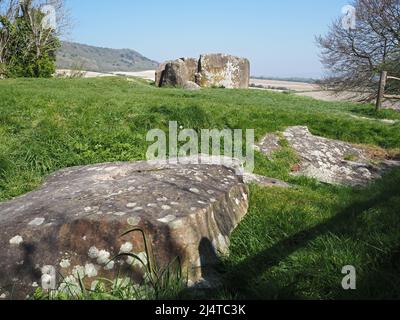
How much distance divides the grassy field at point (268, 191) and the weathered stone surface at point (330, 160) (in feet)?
1.31

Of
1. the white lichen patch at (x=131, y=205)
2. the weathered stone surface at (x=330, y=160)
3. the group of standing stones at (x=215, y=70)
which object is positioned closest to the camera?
the white lichen patch at (x=131, y=205)

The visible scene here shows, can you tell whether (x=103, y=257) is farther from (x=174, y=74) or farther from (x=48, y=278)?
(x=174, y=74)

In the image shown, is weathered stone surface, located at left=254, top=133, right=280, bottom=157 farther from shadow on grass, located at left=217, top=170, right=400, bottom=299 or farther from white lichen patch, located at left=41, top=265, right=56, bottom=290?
white lichen patch, located at left=41, top=265, right=56, bottom=290

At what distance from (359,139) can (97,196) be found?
817 cm

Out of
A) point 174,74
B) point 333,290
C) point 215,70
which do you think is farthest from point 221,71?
point 333,290

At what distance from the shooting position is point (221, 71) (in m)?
30.4

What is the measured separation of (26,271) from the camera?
326 cm

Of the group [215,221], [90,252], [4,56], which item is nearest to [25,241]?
[90,252]

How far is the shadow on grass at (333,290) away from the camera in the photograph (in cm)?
290

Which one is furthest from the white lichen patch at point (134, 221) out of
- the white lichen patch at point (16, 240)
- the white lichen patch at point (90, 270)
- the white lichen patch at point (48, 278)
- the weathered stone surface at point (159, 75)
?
the weathered stone surface at point (159, 75)

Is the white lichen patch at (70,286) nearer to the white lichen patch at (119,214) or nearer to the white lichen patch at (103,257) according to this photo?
the white lichen patch at (103,257)

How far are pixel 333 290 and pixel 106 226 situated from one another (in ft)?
6.55
